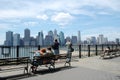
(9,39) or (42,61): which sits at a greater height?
(9,39)

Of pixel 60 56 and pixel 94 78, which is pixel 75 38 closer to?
pixel 60 56

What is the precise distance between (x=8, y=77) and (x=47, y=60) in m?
3.46

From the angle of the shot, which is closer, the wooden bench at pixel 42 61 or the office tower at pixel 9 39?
the wooden bench at pixel 42 61

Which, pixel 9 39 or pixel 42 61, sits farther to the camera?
pixel 9 39

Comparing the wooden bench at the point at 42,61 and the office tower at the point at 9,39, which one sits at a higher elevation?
the office tower at the point at 9,39

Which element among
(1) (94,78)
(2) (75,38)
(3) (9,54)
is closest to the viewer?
(1) (94,78)

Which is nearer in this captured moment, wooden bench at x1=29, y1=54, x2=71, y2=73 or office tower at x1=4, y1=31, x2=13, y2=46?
wooden bench at x1=29, y1=54, x2=71, y2=73

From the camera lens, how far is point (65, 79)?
475 inches

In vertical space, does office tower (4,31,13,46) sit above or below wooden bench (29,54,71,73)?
above

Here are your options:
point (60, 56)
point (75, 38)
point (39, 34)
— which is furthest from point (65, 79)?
point (75, 38)

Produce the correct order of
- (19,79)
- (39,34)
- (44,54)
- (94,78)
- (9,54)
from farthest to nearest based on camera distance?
(39,34) → (9,54) → (44,54) → (94,78) → (19,79)

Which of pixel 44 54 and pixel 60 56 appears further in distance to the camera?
pixel 60 56

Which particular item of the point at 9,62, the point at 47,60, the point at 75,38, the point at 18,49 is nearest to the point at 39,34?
the point at 18,49

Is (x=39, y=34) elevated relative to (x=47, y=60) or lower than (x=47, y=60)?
elevated
